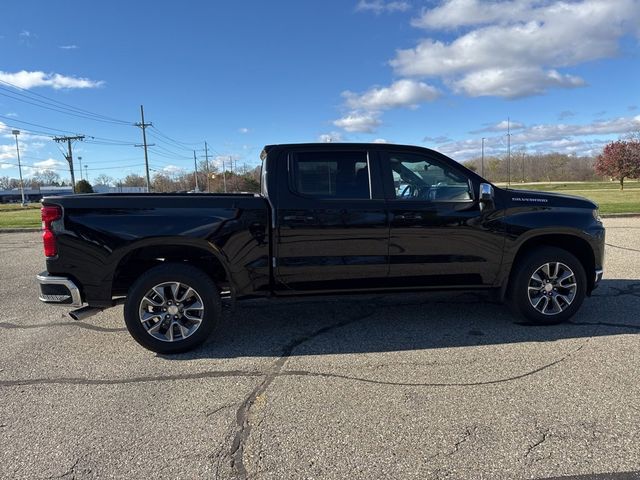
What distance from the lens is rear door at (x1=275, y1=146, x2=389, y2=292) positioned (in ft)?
14.5

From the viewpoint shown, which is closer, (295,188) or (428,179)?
(295,188)

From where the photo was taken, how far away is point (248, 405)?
3314 mm

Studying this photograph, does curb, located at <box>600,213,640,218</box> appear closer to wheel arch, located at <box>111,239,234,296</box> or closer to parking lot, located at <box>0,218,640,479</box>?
parking lot, located at <box>0,218,640,479</box>

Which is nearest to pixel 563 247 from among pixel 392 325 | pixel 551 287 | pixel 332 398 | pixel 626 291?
pixel 551 287

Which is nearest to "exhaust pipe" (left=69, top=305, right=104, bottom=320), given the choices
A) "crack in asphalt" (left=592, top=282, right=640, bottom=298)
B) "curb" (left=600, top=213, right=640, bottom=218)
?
"crack in asphalt" (left=592, top=282, right=640, bottom=298)

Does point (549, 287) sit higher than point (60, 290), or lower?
lower

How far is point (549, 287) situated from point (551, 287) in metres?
0.02

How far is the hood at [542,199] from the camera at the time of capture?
189 inches

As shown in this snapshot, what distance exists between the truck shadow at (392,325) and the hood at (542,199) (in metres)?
1.27

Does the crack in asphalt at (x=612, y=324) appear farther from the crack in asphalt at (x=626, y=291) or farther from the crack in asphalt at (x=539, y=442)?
the crack in asphalt at (x=539, y=442)

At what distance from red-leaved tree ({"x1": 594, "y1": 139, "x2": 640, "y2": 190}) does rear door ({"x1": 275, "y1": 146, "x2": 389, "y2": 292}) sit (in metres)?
50.6

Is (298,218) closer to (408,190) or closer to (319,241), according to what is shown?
(319,241)

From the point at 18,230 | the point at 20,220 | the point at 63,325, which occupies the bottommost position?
the point at 63,325

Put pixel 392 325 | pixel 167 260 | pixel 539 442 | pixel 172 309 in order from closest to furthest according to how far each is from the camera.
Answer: pixel 539 442 < pixel 172 309 < pixel 167 260 < pixel 392 325
